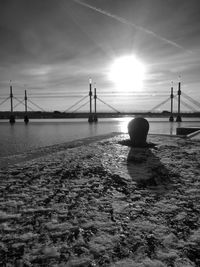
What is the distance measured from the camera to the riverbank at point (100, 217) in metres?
2.65

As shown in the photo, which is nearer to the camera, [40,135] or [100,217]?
[100,217]

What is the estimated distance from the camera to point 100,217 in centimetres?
360

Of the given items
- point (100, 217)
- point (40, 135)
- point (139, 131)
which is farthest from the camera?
point (40, 135)

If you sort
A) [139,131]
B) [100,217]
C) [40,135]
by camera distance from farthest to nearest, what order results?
[40,135]
[139,131]
[100,217]

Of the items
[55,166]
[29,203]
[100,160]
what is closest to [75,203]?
[29,203]

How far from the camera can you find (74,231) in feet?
10.5

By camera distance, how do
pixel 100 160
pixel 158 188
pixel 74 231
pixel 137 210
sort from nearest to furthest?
pixel 74 231, pixel 137 210, pixel 158 188, pixel 100 160

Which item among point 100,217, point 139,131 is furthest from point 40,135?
point 100,217

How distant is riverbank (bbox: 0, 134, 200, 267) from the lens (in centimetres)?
265

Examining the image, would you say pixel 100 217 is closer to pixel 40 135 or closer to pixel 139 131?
pixel 139 131

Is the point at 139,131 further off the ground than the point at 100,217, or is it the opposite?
the point at 139,131

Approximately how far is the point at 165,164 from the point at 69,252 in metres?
5.41

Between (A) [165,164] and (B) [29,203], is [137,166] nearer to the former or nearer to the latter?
(A) [165,164]

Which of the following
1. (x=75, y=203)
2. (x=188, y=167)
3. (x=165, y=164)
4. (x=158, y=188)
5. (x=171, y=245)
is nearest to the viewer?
(x=171, y=245)
